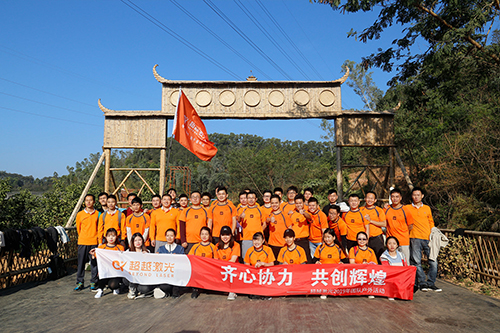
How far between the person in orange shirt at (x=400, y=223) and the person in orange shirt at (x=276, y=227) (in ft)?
6.21

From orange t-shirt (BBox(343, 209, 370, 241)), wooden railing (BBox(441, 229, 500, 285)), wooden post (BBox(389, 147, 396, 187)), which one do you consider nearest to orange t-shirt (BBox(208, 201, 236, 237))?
orange t-shirt (BBox(343, 209, 370, 241))

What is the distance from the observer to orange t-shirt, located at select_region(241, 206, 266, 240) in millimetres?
6395

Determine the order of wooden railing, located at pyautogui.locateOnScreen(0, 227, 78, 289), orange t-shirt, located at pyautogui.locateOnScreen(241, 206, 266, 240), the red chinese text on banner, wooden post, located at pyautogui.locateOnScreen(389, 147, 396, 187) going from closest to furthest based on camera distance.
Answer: the red chinese text on banner → orange t-shirt, located at pyautogui.locateOnScreen(241, 206, 266, 240) → wooden railing, located at pyautogui.locateOnScreen(0, 227, 78, 289) → wooden post, located at pyautogui.locateOnScreen(389, 147, 396, 187)

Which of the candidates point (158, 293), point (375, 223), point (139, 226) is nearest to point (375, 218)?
point (375, 223)

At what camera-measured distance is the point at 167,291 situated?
595cm

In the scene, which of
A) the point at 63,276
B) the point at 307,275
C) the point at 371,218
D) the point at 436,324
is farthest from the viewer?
the point at 63,276

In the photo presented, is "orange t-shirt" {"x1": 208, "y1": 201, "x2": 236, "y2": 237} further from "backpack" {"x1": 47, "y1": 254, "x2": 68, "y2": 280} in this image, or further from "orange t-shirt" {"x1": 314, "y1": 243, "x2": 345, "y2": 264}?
"backpack" {"x1": 47, "y1": 254, "x2": 68, "y2": 280}

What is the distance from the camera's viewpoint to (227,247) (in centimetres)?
611

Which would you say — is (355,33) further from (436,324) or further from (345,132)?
(436,324)

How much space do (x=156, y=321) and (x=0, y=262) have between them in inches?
152

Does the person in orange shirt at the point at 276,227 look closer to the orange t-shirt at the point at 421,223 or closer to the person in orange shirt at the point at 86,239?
the orange t-shirt at the point at 421,223

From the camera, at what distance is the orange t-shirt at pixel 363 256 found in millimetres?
5957

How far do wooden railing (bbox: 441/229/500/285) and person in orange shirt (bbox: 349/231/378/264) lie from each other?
8.22 feet

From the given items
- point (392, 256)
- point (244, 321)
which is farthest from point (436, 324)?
point (244, 321)
